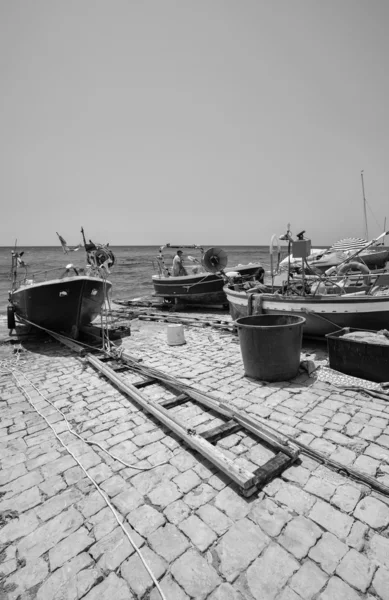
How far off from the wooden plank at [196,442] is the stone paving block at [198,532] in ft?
1.57

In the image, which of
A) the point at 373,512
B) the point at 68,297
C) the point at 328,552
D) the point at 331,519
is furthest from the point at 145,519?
the point at 68,297

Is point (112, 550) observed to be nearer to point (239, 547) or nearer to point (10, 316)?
point (239, 547)

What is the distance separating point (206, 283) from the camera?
45.3 ft

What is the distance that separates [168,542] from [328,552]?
1219mm

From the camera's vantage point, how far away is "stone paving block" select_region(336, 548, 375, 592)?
208 cm

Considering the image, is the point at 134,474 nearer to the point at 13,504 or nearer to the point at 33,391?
the point at 13,504

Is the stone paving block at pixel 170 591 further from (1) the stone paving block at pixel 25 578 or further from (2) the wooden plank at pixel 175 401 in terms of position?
(2) the wooden plank at pixel 175 401

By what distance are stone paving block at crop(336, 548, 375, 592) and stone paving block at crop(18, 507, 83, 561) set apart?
2.10 m

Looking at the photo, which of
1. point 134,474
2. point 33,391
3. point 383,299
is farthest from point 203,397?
point 383,299

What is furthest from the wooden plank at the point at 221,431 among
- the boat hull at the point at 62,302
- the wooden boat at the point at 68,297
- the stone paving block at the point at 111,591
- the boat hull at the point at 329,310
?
the boat hull at the point at 62,302

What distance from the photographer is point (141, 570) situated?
7.29ft

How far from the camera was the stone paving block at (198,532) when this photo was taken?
7.87 feet

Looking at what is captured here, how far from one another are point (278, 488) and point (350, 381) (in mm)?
2932

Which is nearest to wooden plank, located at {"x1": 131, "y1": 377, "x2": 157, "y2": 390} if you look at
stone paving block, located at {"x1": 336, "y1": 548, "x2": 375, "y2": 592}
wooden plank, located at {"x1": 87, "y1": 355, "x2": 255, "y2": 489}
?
wooden plank, located at {"x1": 87, "y1": 355, "x2": 255, "y2": 489}
